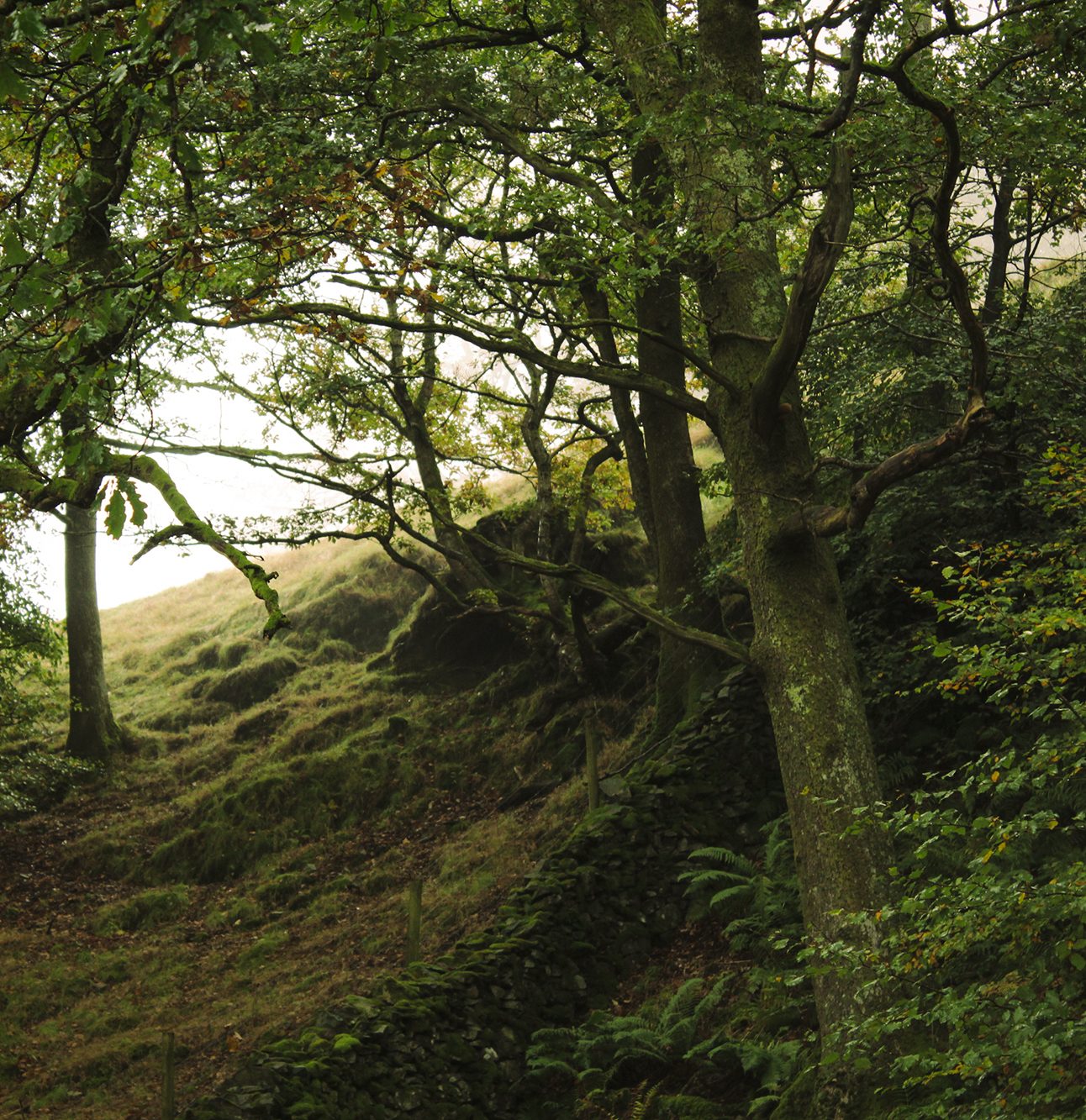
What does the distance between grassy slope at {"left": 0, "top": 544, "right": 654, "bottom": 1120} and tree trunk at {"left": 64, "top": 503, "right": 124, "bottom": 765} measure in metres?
0.91

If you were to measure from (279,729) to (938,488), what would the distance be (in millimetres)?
15564

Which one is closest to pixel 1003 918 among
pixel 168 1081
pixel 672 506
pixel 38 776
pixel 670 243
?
pixel 670 243

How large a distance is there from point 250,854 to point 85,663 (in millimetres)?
7259

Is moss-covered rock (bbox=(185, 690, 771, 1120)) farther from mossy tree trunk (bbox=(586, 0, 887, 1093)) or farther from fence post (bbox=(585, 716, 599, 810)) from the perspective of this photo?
mossy tree trunk (bbox=(586, 0, 887, 1093))

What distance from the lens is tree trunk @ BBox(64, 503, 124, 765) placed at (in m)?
21.9

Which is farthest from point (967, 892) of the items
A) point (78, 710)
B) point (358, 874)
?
point (78, 710)

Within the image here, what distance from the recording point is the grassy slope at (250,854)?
12141 millimetres

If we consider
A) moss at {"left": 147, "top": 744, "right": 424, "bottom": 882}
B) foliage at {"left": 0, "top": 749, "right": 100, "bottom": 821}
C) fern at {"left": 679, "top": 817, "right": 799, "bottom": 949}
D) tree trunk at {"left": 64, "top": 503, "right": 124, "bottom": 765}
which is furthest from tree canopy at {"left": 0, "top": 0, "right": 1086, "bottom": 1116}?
tree trunk at {"left": 64, "top": 503, "right": 124, "bottom": 765}

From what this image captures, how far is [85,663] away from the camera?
72.9ft

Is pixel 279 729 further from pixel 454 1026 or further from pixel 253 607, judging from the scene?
pixel 454 1026

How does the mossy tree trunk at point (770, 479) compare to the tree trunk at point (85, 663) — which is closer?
the mossy tree trunk at point (770, 479)

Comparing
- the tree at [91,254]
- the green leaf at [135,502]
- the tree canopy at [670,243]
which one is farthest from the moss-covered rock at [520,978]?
the green leaf at [135,502]

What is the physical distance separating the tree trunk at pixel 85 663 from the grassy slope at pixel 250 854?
905 mm

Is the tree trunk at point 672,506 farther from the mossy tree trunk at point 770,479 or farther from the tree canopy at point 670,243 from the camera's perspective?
the mossy tree trunk at point 770,479
